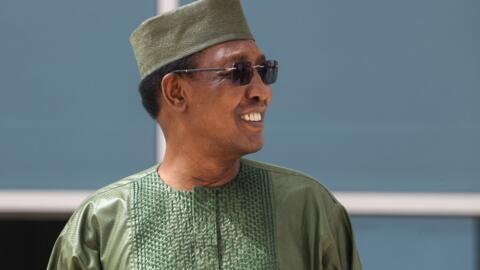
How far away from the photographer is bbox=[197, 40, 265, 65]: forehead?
264 centimetres

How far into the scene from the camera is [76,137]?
4496mm

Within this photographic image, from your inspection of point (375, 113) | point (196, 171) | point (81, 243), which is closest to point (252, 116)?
point (196, 171)

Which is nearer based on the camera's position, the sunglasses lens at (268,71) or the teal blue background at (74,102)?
the sunglasses lens at (268,71)

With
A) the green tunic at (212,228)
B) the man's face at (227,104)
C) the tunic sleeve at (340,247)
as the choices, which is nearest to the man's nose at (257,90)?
the man's face at (227,104)

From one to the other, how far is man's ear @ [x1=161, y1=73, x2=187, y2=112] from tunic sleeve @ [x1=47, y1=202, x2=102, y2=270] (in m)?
0.33

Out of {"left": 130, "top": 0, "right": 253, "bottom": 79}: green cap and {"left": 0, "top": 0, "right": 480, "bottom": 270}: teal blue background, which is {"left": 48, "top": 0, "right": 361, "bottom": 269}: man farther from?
{"left": 0, "top": 0, "right": 480, "bottom": 270}: teal blue background

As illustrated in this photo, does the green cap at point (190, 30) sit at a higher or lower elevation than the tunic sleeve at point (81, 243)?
higher

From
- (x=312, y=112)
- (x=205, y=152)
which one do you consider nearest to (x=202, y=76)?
(x=205, y=152)

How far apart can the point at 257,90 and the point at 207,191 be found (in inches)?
11.3

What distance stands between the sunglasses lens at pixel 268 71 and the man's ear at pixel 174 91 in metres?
0.20

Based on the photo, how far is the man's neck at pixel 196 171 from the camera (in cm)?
271

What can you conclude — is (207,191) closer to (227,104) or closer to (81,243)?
(227,104)

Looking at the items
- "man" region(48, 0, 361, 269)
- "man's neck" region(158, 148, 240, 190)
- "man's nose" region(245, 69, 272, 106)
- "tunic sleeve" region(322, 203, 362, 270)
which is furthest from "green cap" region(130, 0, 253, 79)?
"tunic sleeve" region(322, 203, 362, 270)

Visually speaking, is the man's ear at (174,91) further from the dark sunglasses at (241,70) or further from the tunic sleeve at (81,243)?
the tunic sleeve at (81,243)
